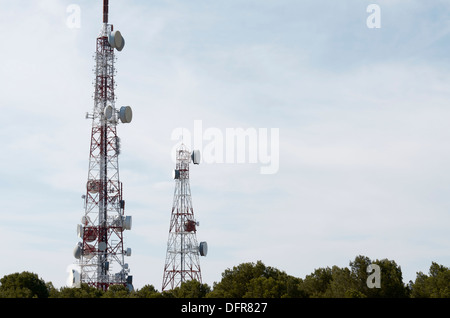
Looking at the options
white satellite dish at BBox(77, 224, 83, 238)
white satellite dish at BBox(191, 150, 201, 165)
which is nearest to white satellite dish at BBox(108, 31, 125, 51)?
white satellite dish at BBox(191, 150, 201, 165)

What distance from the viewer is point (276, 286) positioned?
76.9m

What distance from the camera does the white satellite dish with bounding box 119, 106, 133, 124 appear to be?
87188mm

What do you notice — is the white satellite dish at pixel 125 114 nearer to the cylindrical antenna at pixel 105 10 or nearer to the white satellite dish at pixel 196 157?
the cylindrical antenna at pixel 105 10

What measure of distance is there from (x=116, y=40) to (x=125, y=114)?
11.0 meters

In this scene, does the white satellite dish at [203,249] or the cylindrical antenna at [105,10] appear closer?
the cylindrical antenna at [105,10]

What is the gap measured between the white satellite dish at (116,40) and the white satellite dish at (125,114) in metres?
9.03

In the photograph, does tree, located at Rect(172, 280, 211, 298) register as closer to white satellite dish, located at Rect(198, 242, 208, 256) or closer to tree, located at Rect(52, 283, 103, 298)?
tree, located at Rect(52, 283, 103, 298)

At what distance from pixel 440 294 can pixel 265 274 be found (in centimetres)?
2445

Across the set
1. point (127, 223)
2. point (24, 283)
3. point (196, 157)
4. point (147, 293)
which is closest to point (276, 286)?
point (147, 293)

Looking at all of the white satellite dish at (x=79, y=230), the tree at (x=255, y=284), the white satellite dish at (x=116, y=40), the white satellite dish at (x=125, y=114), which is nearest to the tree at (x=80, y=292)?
the white satellite dish at (x=79, y=230)

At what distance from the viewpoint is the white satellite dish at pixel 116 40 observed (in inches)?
3462

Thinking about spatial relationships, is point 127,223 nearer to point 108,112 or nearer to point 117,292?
point 117,292
